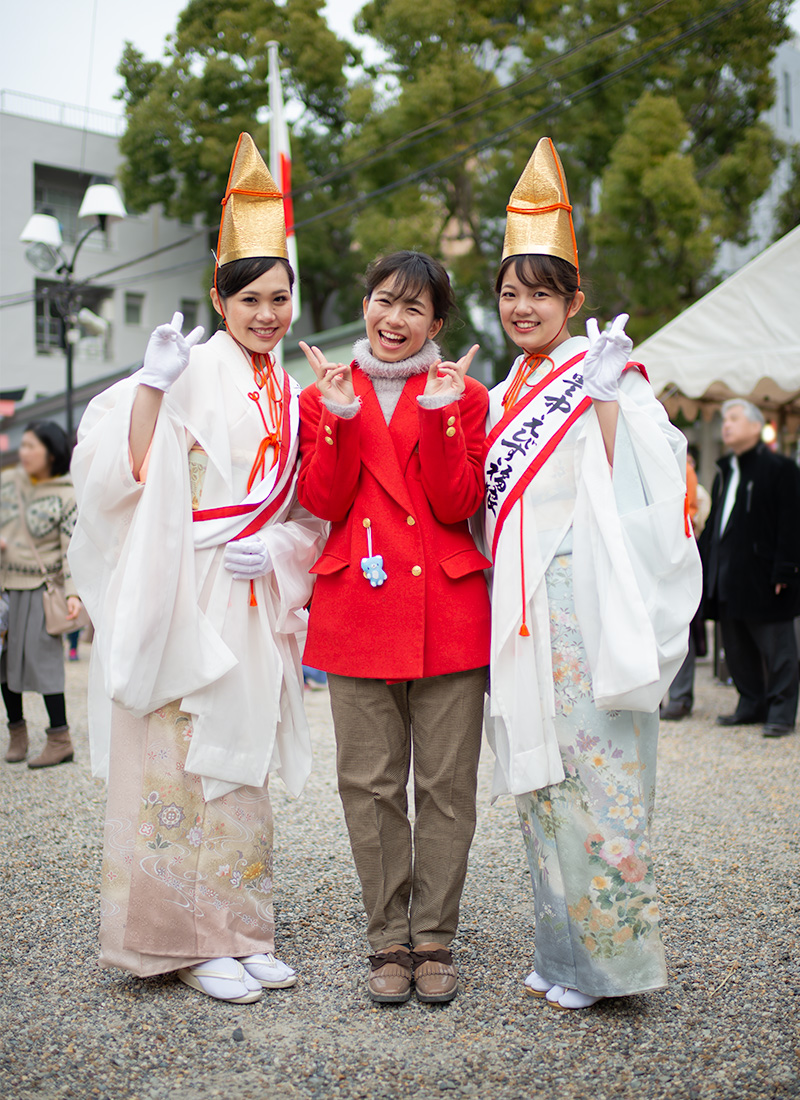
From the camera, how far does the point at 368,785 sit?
249 centimetres

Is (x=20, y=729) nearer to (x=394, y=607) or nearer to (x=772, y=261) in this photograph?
(x=394, y=607)

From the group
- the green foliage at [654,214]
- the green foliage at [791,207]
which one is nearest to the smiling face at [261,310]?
the green foliage at [654,214]

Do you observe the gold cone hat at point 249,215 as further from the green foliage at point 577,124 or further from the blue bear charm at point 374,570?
Result: the green foliage at point 577,124

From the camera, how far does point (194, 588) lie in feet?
8.48

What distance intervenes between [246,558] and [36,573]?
319cm

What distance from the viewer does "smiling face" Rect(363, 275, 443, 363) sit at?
2521 millimetres

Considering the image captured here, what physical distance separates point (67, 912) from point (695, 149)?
1315cm

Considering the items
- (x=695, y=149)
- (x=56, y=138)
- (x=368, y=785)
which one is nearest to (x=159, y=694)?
(x=368, y=785)

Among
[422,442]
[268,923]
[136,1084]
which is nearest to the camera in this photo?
[136,1084]

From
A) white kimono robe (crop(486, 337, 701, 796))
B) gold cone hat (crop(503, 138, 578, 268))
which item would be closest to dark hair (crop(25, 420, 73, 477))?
gold cone hat (crop(503, 138, 578, 268))

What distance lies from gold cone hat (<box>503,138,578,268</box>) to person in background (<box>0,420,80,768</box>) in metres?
3.39

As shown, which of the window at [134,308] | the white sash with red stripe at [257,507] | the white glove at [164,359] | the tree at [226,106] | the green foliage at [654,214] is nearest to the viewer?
the white glove at [164,359]

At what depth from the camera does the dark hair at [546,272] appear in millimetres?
2502

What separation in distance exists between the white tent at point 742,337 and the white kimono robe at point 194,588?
4766 millimetres
